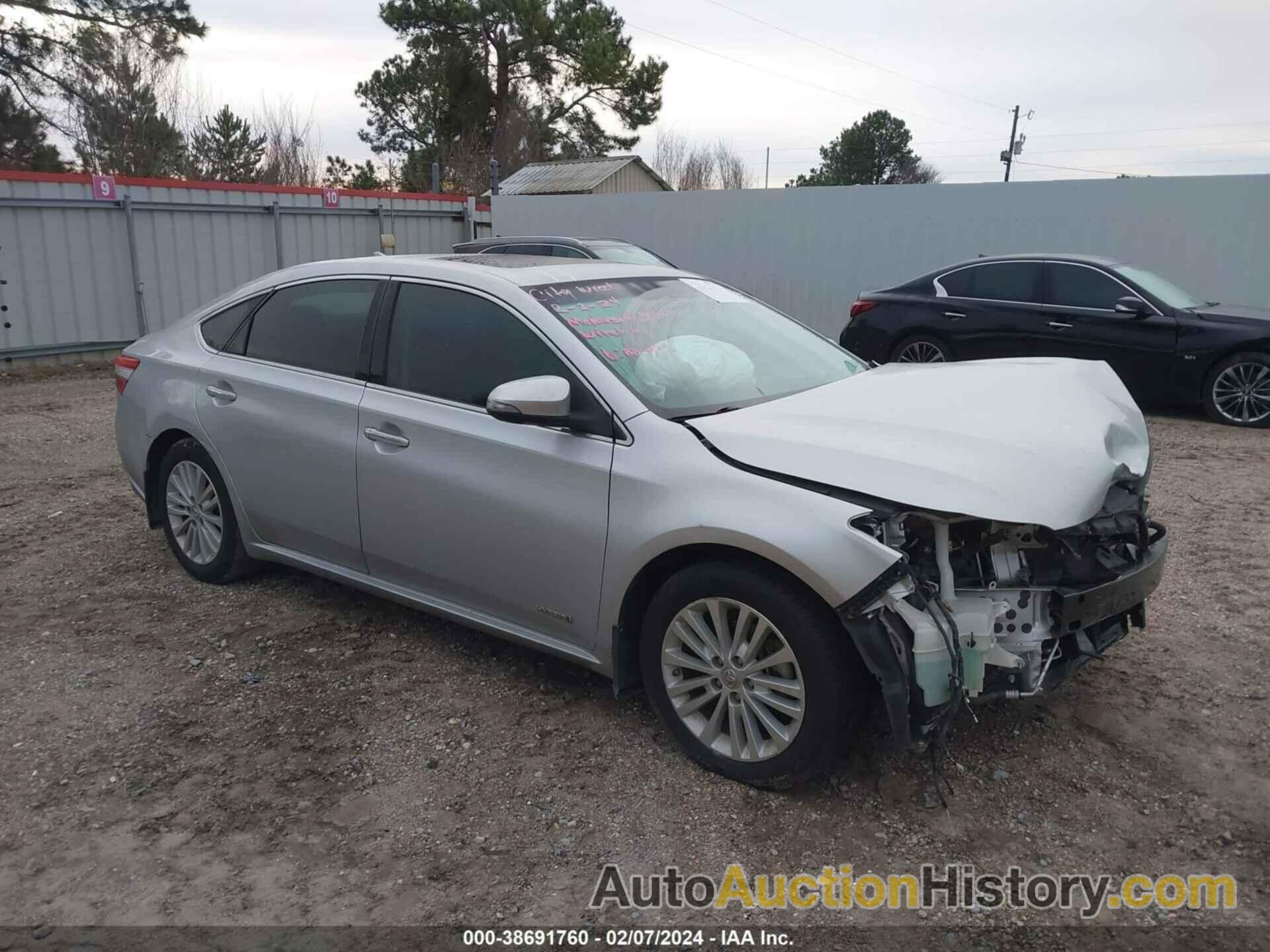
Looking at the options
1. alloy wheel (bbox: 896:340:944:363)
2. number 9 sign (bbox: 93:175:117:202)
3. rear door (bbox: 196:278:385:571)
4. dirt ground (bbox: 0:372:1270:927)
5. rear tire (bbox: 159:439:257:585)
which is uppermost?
number 9 sign (bbox: 93:175:117:202)

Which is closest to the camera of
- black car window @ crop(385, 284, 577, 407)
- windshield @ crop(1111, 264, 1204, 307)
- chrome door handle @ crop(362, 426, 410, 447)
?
black car window @ crop(385, 284, 577, 407)

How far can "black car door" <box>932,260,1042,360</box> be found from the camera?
367 inches

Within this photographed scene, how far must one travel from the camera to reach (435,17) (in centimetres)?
2834

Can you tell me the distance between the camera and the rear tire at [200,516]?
4699 mm

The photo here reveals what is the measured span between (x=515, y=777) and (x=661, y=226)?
14.1m

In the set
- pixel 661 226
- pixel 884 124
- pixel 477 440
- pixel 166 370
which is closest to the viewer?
pixel 477 440

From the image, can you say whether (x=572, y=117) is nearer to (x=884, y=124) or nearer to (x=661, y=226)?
(x=661, y=226)

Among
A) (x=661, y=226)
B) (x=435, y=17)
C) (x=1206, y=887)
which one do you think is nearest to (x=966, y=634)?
(x=1206, y=887)

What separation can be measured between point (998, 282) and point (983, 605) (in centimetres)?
739

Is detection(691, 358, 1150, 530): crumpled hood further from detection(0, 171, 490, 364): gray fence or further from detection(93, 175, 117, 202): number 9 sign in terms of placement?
detection(93, 175, 117, 202): number 9 sign

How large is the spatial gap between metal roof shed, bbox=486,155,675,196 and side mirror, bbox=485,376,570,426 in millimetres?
19949

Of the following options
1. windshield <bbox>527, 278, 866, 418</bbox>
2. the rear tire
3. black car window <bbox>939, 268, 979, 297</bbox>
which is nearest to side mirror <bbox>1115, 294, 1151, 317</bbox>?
black car window <bbox>939, 268, 979, 297</bbox>

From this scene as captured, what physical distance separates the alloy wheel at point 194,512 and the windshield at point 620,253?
264 inches

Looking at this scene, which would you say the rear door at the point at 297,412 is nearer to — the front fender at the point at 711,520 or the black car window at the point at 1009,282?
the front fender at the point at 711,520
